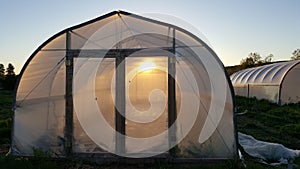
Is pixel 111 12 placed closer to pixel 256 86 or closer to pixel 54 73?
pixel 54 73

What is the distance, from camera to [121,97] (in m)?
5.57

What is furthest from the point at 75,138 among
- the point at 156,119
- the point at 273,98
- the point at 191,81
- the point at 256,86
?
the point at 256,86

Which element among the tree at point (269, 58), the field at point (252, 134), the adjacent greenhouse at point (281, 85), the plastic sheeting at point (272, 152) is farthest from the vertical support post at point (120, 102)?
the tree at point (269, 58)

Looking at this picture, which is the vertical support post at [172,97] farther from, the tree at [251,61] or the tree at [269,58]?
the tree at [269,58]

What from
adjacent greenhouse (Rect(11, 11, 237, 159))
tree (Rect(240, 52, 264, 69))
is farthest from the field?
tree (Rect(240, 52, 264, 69))

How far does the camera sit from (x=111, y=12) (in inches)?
219

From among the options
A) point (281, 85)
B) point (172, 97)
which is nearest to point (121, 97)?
point (172, 97)

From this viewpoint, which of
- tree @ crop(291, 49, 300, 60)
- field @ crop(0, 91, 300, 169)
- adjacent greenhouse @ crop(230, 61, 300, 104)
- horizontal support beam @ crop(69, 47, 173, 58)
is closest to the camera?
field @ crop(0, 91, 300, 169)

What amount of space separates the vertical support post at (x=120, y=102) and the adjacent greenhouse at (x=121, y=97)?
0.02 meters

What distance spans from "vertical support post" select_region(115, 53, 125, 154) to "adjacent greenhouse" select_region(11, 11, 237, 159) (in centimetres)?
2

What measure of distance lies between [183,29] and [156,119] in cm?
187

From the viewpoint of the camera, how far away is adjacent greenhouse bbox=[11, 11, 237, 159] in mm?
5402

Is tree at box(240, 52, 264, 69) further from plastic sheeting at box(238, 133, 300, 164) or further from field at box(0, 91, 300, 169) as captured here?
plastic sheeting at box(238, 133, 300, 164)

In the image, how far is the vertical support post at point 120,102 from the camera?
18.2ft
